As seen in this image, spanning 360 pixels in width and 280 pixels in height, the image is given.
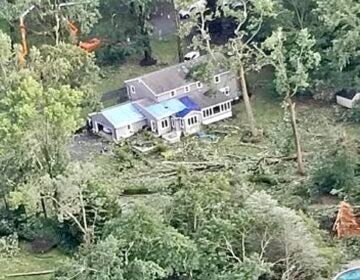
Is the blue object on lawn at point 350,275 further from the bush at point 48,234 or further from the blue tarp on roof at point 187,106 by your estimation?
the blue tarp on roof at point 187,106

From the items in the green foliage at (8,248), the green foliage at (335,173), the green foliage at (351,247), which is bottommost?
the green foliage at (351,247)

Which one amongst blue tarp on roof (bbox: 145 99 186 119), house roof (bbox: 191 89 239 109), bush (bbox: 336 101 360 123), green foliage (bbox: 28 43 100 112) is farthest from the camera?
house roof (bbox: 191 89 239 109)

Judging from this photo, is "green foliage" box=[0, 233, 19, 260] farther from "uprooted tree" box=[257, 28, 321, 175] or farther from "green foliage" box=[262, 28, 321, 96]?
"green foliage" box=[262, 28, 321, 96]

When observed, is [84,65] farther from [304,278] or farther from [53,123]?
[304,278]

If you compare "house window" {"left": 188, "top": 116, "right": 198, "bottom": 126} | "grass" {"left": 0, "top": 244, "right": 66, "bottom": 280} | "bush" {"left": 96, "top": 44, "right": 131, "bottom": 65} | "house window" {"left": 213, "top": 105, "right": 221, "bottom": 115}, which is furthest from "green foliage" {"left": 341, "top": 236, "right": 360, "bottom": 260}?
"bush" {"left": 96, "top": 44, "right": 131, "bottom": 65}

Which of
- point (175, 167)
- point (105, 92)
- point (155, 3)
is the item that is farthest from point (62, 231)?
point (155, 3)

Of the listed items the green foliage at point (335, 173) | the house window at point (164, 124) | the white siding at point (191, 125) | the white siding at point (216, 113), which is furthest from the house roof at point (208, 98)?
the green foliage at point (335, 173)

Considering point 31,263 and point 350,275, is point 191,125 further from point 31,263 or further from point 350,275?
point 350,275
